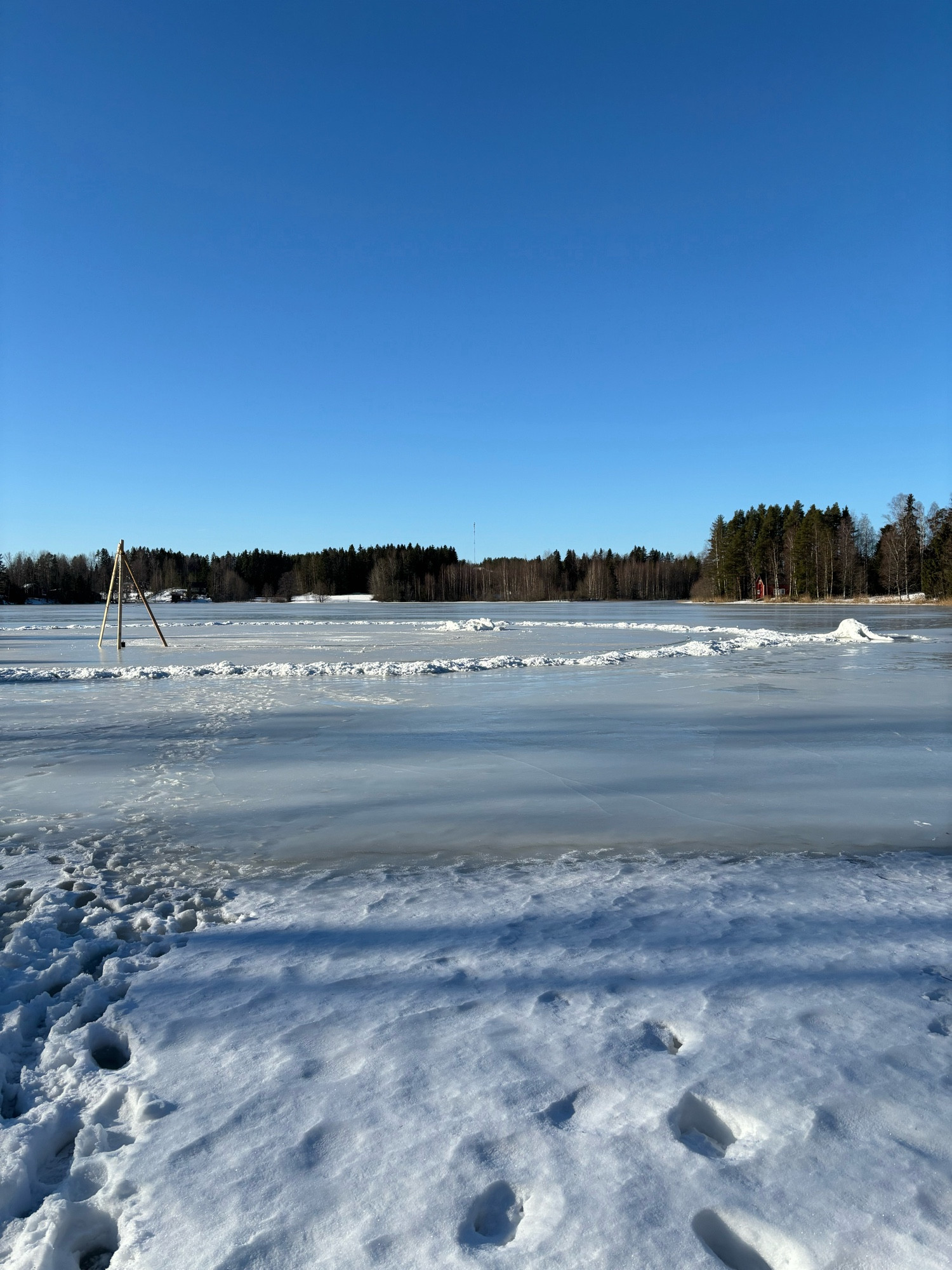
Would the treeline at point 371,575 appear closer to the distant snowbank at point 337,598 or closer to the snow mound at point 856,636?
the distant snowbank at point 337,598

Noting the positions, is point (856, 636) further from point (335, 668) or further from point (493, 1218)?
point (493, 1218)

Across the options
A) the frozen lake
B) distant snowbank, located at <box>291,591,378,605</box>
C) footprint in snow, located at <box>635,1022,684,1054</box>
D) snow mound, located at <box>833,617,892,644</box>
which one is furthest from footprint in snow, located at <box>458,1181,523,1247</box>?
distant snowbank, located at <box>291,591,378,605</box>

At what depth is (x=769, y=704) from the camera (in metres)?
8.86

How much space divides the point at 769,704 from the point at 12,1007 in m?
8.11

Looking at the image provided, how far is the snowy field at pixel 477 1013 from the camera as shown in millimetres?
1554

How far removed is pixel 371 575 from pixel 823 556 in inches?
2757

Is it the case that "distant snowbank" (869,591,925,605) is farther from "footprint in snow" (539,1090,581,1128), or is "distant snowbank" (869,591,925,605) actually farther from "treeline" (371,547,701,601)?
"footprint in snow" (539,1090,581,1128)

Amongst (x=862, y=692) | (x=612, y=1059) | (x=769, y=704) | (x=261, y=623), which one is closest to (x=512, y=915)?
(x=612, y=1059)

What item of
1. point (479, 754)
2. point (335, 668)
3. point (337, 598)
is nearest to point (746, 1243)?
point (479, 754)

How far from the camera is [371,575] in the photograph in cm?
11800

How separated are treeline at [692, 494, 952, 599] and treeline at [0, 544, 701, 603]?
22918 mm

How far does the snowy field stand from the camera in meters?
1.55

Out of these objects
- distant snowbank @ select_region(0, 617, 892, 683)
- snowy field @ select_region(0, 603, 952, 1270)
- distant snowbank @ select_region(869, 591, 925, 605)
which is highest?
distant snowbank @ select_region(869, 591, 925, 605)

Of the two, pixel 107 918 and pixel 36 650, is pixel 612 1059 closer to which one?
pixel 107 918
